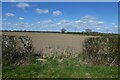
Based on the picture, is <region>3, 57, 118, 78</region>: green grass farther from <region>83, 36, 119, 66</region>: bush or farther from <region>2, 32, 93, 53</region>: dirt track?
<region>2, 32, 93, 53</region>: dirt track

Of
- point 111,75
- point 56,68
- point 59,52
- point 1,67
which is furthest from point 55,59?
point 111,75

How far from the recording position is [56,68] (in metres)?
12.3

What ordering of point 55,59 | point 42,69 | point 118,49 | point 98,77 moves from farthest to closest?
1. point 55,59
2. point 118,49
3. point 42,69
4. point 98,77

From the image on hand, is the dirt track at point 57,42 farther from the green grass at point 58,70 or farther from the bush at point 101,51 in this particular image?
the green grass at point 58,70

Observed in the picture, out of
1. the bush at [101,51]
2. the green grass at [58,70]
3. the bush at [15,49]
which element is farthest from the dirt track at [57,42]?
the green grass at [58,70]

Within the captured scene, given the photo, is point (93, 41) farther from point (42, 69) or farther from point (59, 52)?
point (42, 69)

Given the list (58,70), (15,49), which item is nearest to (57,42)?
(15,49)

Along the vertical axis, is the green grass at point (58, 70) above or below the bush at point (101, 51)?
below

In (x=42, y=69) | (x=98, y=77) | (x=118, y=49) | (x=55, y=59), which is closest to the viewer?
(x=98, y=77)

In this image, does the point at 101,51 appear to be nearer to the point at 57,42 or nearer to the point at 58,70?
the point at 58,70

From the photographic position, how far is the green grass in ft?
36.1

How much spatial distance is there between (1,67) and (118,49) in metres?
5.97

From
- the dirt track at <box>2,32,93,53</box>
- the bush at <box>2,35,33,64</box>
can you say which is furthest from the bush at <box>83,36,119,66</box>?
the bush at <box>2,35,33,64</box>

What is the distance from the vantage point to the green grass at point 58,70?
433 inches
